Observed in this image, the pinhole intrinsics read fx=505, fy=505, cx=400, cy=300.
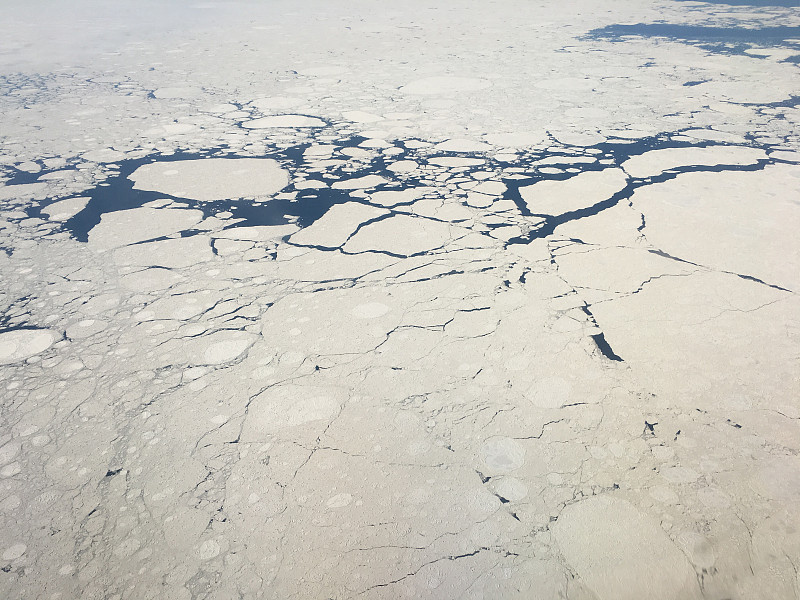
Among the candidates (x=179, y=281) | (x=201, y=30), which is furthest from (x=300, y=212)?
(x=201, y=30)

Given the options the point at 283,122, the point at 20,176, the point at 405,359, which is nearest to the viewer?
the point at 405,359

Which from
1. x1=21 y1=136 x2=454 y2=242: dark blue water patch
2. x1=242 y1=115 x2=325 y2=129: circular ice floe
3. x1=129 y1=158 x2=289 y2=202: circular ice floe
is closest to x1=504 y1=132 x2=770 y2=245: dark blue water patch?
x1=21 y1=136 x2=454 y2=242: dark blue water patch

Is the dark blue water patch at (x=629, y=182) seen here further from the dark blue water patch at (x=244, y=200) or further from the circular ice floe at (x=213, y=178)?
the circular ice floe at (x=213, y=178)

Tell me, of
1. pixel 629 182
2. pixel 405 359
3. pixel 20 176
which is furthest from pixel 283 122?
pixel 405 359

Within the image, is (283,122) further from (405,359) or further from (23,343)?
(405,359)

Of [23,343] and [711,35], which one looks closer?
Answer: [23,343]

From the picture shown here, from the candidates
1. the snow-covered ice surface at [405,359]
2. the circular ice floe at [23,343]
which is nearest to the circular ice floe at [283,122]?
the snow-covered ice surface at [405,359]

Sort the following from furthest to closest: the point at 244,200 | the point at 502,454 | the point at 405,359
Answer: the point at 244,200
the point at 405,359
the point at 502,454

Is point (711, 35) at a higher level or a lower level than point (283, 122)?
lower
